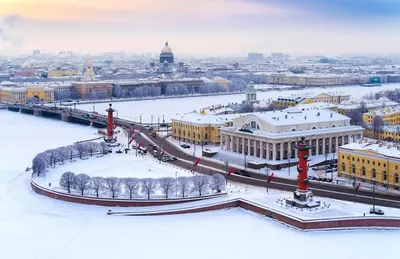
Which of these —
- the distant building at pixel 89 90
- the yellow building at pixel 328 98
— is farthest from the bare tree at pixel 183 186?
the distant building at pixel 89 90

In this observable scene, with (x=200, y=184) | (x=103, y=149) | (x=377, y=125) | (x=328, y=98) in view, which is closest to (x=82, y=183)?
(x=200, y=184)

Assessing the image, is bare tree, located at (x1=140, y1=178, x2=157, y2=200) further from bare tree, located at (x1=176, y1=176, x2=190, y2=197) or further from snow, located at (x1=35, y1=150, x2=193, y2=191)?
snow, located at (x1=35, y1=150, x2=193, y2=191)

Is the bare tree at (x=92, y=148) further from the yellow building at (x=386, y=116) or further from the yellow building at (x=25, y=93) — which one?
Result: the yellow building at (x=25, y=93)

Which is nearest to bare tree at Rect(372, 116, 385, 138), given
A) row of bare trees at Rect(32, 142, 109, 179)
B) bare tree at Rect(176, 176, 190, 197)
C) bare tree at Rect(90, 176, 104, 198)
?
row of bare trees at Rect(32, 142, 109, 179)

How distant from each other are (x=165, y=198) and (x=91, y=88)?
153 ft

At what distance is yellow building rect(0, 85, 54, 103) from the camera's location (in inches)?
2312

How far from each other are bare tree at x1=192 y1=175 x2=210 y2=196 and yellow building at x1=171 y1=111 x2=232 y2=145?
10558mm

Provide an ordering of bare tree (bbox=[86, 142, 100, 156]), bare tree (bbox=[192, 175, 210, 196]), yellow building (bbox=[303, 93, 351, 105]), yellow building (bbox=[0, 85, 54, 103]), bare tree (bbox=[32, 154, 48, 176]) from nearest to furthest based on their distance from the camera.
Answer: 1. bare tree (bbox=[192, 175, 210, 196])
2. bare tree (bbox=[32, 154, 48, 176])
3. bare tree (bbox=[86, 142, 100, 156])
4. yellow building (bbox=[303, 93, 351, 105])
5. yellow building (bbox=[0, 85, 54, 103])

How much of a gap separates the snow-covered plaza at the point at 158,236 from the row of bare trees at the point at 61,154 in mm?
2156

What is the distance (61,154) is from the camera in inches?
1001

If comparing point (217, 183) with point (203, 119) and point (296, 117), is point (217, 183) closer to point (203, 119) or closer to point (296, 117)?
point (296, 117)

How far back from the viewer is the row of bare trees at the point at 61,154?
2312 centimetres

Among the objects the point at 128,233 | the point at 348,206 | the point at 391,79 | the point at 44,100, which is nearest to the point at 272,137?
the point at 348,206

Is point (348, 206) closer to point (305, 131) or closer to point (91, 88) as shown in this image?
point (305, 131)
